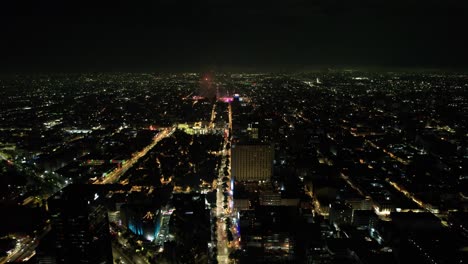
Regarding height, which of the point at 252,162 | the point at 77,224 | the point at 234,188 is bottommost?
the point at 234,188

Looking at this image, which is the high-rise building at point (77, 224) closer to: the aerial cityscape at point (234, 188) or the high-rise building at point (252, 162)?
the aerial cityscape at point (234, 188)

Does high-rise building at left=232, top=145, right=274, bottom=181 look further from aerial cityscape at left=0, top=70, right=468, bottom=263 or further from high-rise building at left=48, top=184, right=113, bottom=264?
high-rise building at left=48, top=184, right=113, bottom=264

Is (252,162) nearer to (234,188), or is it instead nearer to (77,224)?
(234,188)

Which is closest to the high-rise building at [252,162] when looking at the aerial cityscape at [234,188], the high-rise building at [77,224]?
the aerial cityscape at [234,188]

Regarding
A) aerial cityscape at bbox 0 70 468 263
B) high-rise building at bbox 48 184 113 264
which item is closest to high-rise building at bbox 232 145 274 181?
aerial cityscape at bbox 0 70 468 263

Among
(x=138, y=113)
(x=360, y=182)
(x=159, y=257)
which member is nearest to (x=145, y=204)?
(x=159, y=257)

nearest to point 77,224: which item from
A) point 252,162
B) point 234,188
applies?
point 234,188
